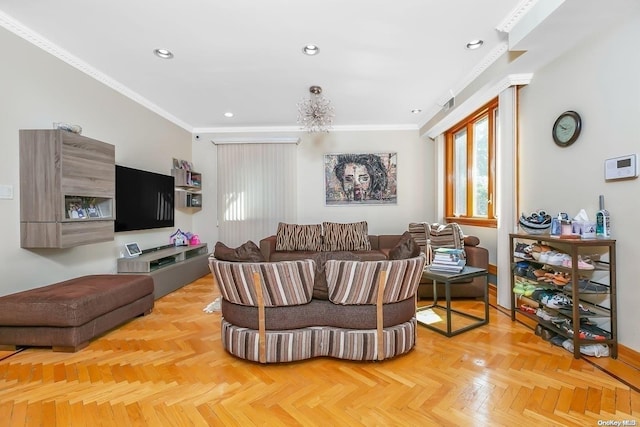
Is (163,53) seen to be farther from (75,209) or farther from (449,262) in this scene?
(449,262)

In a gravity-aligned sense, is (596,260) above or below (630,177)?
below

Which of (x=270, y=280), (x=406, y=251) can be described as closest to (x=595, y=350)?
(x=406, y=251)

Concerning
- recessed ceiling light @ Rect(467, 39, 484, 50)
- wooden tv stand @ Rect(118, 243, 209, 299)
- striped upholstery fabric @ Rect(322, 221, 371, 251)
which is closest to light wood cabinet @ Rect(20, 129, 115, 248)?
wooden tv stand @ Rect(118, 243, 209, 299)

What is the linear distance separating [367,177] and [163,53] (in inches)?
147

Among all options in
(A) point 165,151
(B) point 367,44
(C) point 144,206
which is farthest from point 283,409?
(A) point 165,151

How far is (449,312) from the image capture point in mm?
2705

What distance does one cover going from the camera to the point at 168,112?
4.91m

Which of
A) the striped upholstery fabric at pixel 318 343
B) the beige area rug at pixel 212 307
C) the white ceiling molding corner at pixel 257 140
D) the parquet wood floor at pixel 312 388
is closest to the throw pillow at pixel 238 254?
the striped upholstery fabric at pixel 318 343

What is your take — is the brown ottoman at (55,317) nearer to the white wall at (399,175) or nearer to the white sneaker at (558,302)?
the white wall at (399,175)

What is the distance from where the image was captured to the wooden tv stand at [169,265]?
12.7ft

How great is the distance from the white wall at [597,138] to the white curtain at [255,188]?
12.5ft

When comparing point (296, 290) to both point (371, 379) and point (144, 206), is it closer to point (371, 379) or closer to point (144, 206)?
point (371, 379)

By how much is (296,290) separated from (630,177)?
244 centimetres

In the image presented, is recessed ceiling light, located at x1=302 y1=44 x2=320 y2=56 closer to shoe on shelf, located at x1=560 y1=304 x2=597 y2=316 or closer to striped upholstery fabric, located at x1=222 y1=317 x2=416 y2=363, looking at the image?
striped upholstery fabric, located at x1=222 y1=317 x2=416 y2=363
